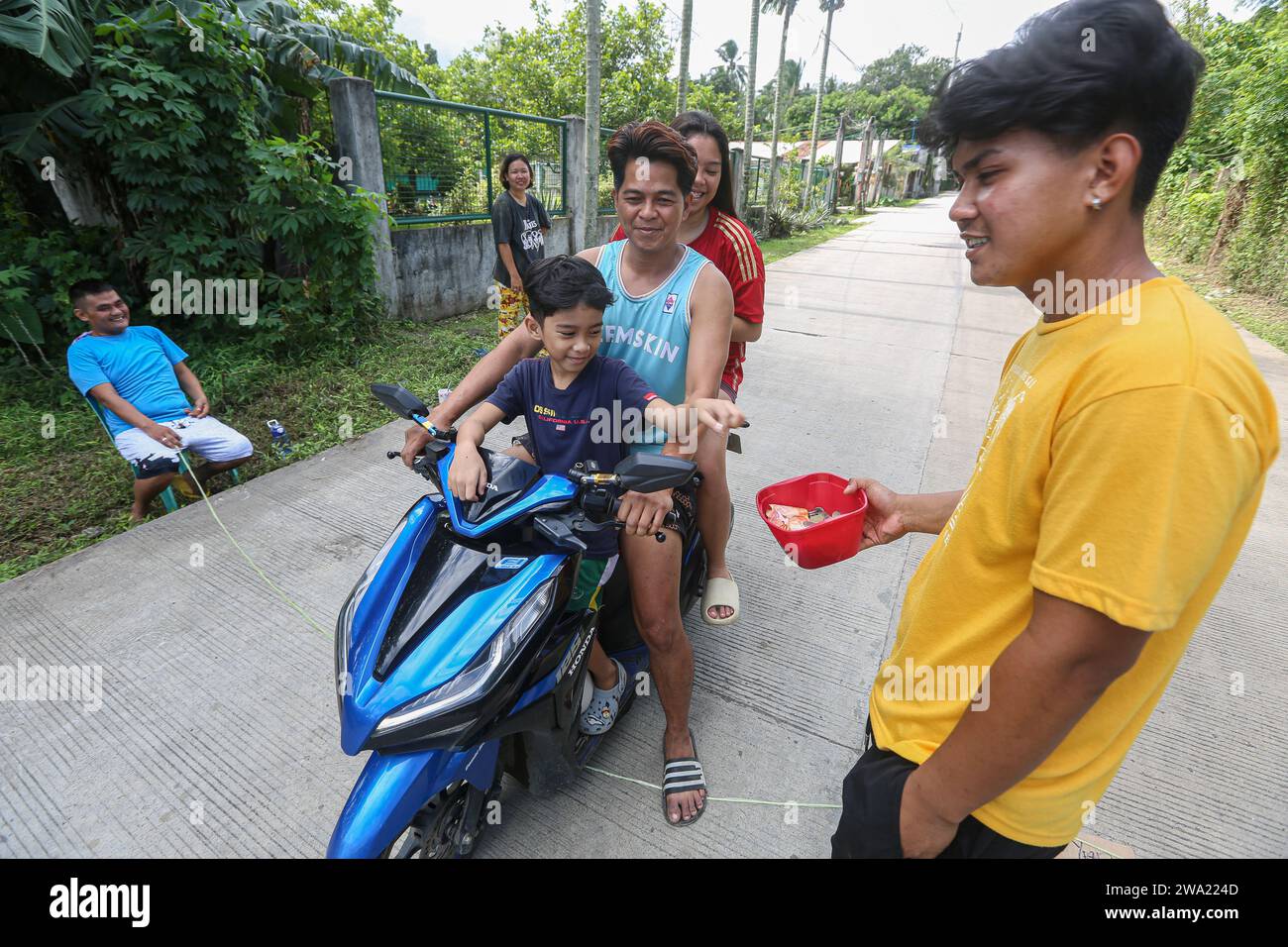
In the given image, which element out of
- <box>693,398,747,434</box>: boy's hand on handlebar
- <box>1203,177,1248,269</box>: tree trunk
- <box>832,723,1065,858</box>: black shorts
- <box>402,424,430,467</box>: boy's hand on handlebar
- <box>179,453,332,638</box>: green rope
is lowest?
<box>179,453,332,638</box>: green rope

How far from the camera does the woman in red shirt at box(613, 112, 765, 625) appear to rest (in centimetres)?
270

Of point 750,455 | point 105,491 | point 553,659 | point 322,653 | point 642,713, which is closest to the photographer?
point 553,659

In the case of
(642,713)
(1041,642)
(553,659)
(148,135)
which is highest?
(148,135)

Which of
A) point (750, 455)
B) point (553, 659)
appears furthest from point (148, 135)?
point (553, 659)

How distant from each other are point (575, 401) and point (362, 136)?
5740mm

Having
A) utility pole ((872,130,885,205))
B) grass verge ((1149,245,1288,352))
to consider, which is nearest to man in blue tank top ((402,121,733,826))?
grass verge ((1149,245,1288,352))

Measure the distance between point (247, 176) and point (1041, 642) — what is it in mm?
6197

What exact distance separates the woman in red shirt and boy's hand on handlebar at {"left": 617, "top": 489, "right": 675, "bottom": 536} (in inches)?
42.7

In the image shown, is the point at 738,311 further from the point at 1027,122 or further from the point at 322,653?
the point at 322,653

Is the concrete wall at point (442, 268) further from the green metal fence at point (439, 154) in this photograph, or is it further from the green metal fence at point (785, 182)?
the green metal fence at point (785, 182)

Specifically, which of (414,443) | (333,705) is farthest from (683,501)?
(333,705)

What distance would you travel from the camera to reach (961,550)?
40.2 inches

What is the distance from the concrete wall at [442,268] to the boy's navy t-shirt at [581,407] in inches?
220

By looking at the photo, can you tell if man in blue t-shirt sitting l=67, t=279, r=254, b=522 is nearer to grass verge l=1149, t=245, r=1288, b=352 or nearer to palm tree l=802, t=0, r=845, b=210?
grass verge l=1149, t=245, r=1288, b=352
